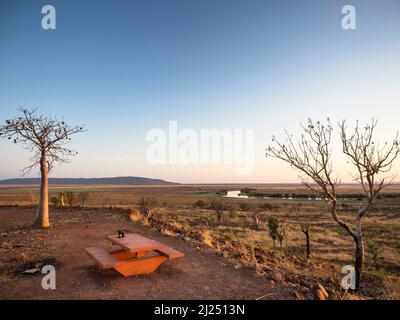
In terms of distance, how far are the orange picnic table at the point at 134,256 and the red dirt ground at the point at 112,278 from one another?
0.20 meters

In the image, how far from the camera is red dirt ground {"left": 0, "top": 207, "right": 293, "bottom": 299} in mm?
5035

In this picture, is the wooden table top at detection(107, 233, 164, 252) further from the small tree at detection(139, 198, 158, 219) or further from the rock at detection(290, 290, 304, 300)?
the small tree at detection(139, 198, 158, 219)

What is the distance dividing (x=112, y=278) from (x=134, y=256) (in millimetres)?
683

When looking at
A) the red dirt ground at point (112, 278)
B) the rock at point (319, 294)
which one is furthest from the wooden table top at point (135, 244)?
the rock at point (319, 294)

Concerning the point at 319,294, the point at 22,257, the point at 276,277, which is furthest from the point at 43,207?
the point at 319,294

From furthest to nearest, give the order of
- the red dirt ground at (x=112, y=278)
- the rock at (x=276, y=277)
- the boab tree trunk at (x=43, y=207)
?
1. the boab tree trunk at (x=43, y=207)
2. the rock at (x=276, y=277)
3. the red dirt ground at (x=112, y=278)

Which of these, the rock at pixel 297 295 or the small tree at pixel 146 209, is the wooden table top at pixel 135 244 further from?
the small tree at pixel 146 209

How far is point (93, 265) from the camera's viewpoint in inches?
259

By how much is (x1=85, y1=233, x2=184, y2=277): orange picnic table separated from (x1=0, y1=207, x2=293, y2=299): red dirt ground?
0.20 meters

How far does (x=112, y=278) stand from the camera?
5.68 meters

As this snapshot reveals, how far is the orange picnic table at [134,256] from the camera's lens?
219 inches

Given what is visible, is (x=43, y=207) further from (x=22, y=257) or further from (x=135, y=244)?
(x=135, y=244)

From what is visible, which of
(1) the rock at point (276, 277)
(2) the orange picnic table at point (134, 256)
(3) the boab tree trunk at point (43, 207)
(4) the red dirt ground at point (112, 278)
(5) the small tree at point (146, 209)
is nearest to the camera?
(4) the red dirt ground at point (112, 278)
